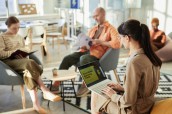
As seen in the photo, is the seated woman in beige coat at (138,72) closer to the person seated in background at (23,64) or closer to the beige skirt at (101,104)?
the beige skirt at (101,104)

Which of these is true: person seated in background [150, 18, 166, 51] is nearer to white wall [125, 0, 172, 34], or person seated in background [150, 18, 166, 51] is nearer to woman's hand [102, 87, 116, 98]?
white wall [125, 0, 172, 34]

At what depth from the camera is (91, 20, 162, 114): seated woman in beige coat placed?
1.75 meters

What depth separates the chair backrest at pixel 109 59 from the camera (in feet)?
11.0

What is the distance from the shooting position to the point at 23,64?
116 inches

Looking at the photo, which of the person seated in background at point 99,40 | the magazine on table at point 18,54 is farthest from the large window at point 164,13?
the magazine on table at point 18,54

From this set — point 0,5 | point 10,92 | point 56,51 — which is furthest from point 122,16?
point 10,92

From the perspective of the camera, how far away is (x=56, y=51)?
6324mm

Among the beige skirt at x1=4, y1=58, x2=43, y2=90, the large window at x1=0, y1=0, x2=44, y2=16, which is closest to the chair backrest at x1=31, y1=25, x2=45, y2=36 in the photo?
the large window at x1=0, y1=0, x2=44, y2=16

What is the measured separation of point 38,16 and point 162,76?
14.3ft

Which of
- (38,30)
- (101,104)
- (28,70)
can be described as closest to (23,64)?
(28,70)

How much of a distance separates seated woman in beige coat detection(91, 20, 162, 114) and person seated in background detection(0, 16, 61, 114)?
1.28 metres

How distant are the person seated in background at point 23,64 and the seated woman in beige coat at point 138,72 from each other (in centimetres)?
128

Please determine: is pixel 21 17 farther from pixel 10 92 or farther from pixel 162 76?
pixel 162 76

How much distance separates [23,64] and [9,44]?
0.45m
